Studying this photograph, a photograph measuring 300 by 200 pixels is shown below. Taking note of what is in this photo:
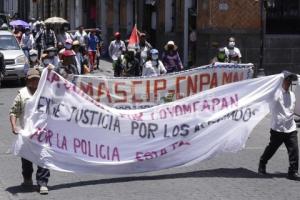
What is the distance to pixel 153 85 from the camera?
11.8 meters

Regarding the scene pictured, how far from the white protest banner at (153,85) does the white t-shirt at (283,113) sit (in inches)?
75.6

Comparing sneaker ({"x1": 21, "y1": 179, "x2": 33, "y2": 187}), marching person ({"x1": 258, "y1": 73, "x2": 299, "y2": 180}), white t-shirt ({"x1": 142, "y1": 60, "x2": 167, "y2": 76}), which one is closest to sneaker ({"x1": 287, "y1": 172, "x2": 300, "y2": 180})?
marching person ({"x1": 258, "y1": 73, "x2": 299, "y2": 180})

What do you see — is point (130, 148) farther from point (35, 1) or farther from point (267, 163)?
point (35, 1)

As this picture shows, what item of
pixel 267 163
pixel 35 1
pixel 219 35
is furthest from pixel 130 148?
pixel 35 1

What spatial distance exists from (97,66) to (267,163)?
21.5 metres

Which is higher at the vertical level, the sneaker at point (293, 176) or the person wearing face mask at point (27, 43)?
the person wearing face mask at point (27, 43)

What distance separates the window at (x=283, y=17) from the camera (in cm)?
2856

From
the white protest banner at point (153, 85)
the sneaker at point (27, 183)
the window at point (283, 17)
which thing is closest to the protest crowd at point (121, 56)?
the white protest banner at point (153, 85)

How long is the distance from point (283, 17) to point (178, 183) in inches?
783

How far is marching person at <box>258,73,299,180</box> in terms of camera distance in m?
10.5

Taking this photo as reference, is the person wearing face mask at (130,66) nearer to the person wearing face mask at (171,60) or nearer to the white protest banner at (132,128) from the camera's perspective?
the person wearing face mask at (171,60)

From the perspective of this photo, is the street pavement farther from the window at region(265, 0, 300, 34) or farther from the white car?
the window at region(265, 0, 300, 34)

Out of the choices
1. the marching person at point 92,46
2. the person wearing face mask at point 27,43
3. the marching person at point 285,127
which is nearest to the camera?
the marching person at point 285,127

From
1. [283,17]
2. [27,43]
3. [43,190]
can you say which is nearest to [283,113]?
[43,190]
